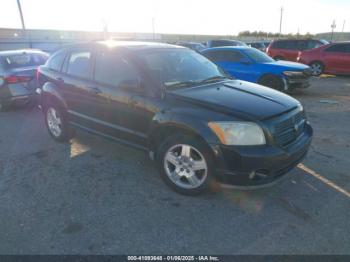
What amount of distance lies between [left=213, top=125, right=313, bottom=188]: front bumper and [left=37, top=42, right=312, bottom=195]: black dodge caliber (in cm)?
1

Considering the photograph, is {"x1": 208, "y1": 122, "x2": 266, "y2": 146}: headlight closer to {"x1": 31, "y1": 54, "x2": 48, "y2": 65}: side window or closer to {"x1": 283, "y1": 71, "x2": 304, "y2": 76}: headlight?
{"x1": 283, "y1": 71, "x2": 304, "y2": 76}: headlight

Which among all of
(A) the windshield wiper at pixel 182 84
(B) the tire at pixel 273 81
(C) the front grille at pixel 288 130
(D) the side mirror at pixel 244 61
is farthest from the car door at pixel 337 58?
(A) the windshield wiper at pixel 182 84

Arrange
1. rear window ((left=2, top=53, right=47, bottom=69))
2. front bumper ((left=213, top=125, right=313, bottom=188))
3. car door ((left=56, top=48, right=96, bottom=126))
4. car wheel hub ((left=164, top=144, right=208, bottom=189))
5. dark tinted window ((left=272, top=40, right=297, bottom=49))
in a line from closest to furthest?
front bumper ((left=213, top=125, right=313, bottom=188)), car wheel hub ((left=164, top=144, right=208, bottom=189)), car door ((left=56, top=48, right=96, bottom=126)), rear window ((left=2, top=53, right=47, bottom=69)), dark tinted window ((left=272, top=40, right=297, bottom=49))

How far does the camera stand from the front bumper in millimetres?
2936

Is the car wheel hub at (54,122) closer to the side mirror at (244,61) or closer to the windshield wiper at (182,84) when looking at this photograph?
the windshield wiper at (182,84)

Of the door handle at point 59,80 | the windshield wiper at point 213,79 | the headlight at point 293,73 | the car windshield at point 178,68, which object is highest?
the car windshield at point 178,68

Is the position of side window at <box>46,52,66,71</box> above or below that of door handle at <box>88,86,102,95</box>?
above

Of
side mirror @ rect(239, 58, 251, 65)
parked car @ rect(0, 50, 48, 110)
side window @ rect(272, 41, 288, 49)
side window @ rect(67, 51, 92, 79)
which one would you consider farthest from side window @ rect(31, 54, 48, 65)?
side window @ rect(272, 41, 288, 49)

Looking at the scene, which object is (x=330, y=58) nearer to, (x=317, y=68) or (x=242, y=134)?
(x=317, y=68)

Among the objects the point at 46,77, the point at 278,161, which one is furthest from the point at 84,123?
the point at 278,161

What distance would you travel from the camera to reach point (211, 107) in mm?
3154

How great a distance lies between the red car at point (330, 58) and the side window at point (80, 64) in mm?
11936

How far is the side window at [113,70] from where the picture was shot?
375cm

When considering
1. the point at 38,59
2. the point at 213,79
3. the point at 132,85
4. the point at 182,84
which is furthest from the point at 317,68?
the point at 132,85
